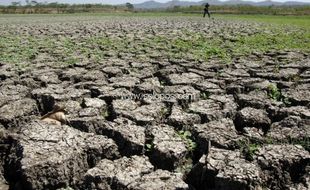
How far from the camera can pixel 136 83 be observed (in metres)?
5.62

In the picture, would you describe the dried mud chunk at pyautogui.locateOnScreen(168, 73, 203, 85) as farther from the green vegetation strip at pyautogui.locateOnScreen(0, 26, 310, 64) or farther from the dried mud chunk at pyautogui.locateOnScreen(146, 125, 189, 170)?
the dried mud chunk at pyautogui.locateOnScreen(146, 125, 189, 170)

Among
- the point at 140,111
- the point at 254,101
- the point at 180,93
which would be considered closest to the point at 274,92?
the point at 254,101

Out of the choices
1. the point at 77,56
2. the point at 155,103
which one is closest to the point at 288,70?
the point at 155,103

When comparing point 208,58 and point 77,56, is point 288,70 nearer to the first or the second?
point 208,58

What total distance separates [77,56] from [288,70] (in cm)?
410

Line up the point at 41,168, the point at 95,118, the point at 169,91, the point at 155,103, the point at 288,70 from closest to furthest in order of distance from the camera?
the point at 41,168, the point at 95,118, the point at 155,103, the point at 169,91, the point at 288,70

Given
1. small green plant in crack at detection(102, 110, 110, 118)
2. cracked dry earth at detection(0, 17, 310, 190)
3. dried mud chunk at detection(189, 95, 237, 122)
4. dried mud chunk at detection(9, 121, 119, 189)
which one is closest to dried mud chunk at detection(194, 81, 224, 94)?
cracked dry earth at detection(0, 17, 310, 190)

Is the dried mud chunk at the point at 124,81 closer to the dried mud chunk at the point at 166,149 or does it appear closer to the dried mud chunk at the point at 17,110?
the dried mud chunk at the point at 17,110

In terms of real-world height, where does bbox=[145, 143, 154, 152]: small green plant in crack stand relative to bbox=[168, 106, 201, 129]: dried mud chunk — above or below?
below

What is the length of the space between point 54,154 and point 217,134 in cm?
141

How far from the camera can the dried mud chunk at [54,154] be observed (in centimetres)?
282

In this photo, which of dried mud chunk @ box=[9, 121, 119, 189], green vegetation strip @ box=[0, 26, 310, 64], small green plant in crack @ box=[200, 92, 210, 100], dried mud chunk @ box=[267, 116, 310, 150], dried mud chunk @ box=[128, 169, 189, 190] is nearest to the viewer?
dried mud chunk @ box=[128, 169, 189, 190]

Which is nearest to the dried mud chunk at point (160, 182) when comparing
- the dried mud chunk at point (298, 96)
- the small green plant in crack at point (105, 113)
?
the small green plant in crack at point (105, 113)

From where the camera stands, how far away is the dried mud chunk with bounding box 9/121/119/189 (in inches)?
111
